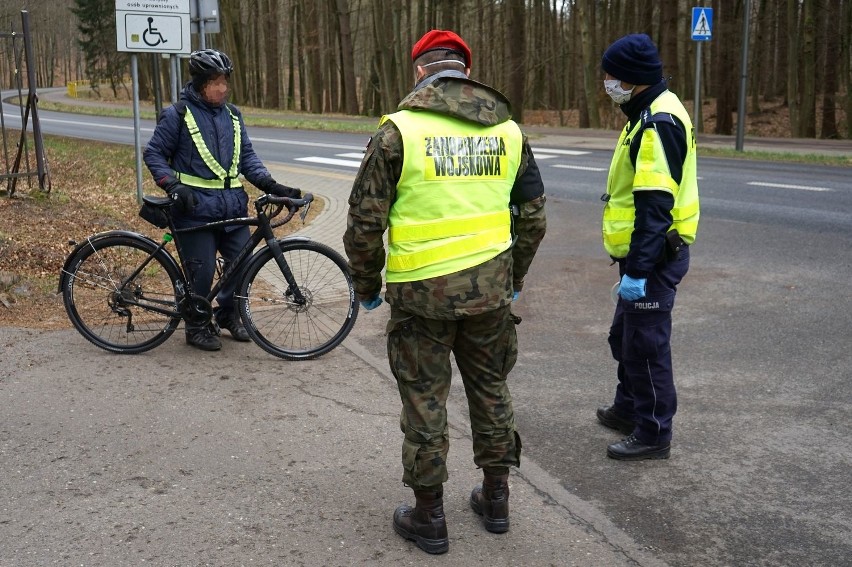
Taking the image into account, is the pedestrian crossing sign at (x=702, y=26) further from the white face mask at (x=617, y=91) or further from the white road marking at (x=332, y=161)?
the white face mask at (x=617, y=91)

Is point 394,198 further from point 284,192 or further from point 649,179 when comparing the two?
point 284,192

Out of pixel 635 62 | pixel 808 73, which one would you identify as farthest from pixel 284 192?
pixel 808 73

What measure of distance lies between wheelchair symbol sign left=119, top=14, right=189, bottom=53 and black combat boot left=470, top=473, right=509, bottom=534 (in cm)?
860

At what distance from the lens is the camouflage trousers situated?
3.78 m

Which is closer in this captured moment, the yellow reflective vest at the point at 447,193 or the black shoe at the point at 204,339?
the yellow reflective vest at the point at 447,193

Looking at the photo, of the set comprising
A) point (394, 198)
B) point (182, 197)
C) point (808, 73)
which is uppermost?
point (808, 73)

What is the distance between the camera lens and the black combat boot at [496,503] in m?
3.94

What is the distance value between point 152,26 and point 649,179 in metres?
8.57

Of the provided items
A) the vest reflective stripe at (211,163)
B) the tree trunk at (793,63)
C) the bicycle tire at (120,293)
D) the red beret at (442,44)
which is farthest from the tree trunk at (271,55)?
the red beret at (442,44)

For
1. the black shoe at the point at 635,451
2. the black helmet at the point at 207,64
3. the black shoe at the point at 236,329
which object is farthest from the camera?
the black shoe at the point at 236,329

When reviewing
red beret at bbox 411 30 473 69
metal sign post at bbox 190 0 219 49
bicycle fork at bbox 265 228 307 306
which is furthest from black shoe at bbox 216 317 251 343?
metal sign post at bbox 190 0 219 49

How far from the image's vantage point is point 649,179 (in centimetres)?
437

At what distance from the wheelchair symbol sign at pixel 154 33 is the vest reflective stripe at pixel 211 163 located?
5336mm

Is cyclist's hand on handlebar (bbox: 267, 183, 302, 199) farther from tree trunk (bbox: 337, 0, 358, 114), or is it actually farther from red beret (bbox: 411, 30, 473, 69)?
tree trunk (bbox: 337, 0, 358, 114)
